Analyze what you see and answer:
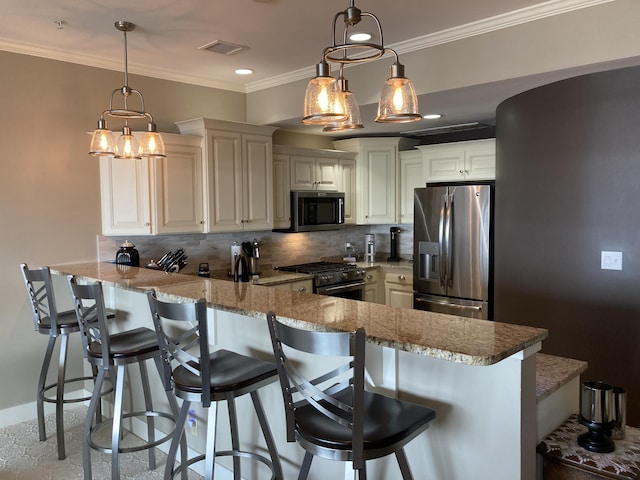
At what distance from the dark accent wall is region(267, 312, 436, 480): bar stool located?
197 cm

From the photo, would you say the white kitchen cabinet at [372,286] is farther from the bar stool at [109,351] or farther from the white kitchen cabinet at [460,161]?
the bar stool at [109,351]

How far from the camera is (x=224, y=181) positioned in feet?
14.1

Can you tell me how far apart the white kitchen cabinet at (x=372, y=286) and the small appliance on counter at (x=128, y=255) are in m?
2.35

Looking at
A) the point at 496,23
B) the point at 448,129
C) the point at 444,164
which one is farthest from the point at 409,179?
the point at 496,23

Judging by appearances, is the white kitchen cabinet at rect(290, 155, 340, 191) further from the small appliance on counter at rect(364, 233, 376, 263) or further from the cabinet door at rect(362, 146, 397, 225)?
the small appliance on counter at rect(364, 233, 376, 263)

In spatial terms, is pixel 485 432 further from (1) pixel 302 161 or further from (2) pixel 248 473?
(1) pixel 302 161

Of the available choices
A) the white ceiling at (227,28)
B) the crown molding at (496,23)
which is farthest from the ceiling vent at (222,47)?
the crown molding at (496,23)

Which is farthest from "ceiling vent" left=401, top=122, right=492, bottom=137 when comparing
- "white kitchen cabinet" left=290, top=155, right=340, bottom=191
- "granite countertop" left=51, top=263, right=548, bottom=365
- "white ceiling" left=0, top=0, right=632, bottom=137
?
"granite countertop" left=51, top=263, right=548, bottom=365

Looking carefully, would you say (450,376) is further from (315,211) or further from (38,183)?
(315,211)

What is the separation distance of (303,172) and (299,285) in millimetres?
1239

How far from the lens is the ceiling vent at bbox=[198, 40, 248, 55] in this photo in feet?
11.4

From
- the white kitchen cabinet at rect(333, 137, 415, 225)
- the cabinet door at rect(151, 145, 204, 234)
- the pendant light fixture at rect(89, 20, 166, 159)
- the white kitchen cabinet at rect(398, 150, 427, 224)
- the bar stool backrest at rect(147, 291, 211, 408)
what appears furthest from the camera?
the white kitchen cabinet at rect(333, 137, 415, 225)

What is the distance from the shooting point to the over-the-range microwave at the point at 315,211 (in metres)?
5.03

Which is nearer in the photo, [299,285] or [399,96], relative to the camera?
[399,96]
